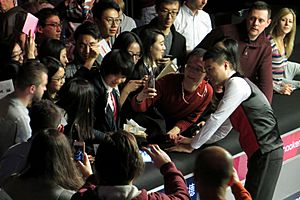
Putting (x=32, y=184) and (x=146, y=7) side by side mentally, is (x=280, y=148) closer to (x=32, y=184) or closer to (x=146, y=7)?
(x=32, y=184)

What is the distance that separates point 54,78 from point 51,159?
119cm

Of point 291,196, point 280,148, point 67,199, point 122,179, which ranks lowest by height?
point 291,196

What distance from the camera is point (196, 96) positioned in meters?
4.28

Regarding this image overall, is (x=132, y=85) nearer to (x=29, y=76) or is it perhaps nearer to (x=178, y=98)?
(x=178, y=98)

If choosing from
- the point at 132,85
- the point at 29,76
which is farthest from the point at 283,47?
the point at 29,76

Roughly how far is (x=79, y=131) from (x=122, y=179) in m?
1.10

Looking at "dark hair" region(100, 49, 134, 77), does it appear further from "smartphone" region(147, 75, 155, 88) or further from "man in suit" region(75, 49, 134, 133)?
"smartphone" region(147, 75, 155, 88)

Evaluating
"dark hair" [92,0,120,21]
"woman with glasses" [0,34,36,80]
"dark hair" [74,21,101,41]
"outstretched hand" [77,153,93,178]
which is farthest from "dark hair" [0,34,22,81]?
"outstretched hand" [77,153,93,178]

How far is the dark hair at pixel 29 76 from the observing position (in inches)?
143

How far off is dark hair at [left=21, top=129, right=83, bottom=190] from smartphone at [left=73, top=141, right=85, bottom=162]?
8.5 inches

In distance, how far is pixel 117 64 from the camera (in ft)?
13.1

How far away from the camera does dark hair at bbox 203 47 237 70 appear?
371 centimetres

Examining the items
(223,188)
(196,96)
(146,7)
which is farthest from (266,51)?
(223,188)

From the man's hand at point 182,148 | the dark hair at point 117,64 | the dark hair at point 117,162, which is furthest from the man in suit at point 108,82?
the dark hair at point 117,162
